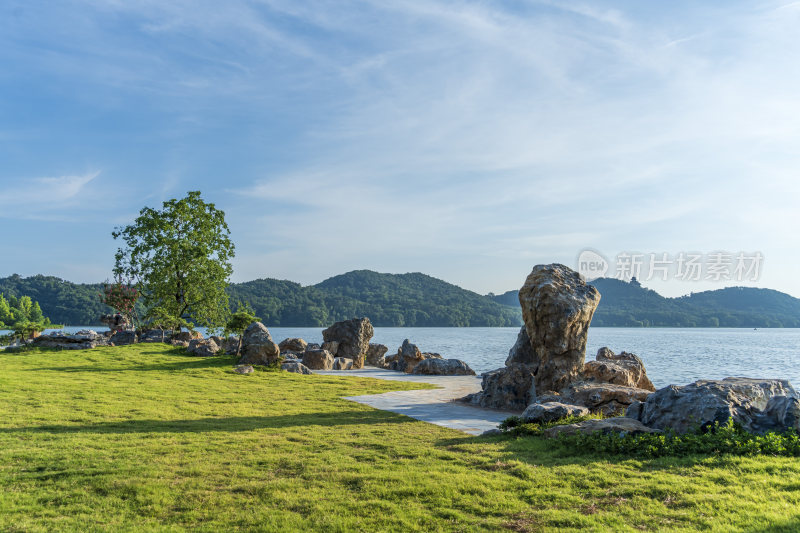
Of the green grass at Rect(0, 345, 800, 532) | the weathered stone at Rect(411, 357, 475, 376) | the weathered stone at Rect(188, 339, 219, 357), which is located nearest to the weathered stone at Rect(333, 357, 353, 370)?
the weathered stone at Rect(411, 357, 475, 376)

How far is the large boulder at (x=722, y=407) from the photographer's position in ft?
27.6

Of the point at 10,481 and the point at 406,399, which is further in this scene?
the point at 406,399

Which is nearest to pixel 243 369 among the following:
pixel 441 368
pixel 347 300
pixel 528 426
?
pixel 441 368

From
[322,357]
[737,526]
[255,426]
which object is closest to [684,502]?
[737,526]

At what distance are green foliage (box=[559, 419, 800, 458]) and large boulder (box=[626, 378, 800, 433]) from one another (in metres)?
0.24

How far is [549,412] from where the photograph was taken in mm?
10047

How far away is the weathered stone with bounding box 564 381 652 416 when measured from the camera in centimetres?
1170

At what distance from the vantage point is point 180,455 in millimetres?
7836

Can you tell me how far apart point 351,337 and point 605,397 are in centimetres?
2063

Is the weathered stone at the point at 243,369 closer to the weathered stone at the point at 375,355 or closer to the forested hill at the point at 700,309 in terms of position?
the weathered stone at the point at 375,355

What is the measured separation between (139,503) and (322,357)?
796 inches

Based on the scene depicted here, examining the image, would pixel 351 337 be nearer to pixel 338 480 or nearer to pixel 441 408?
pixel 441 408

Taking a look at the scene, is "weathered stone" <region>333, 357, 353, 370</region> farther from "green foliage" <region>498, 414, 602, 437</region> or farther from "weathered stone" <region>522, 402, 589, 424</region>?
"green foliage" <region>498, 414, 602, 437</region>

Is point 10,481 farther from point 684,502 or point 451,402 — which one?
point 451,402
